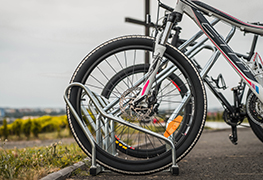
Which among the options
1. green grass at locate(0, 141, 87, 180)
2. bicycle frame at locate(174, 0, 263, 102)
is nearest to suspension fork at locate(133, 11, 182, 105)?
bicycle frame at locate(174, 0, 263, 102)

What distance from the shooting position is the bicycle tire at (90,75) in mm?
1849

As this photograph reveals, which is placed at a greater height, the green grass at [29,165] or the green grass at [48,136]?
the green grass at [29,165]

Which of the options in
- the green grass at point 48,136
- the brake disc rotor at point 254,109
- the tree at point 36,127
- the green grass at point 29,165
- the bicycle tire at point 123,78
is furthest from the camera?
the tree at point 36,127

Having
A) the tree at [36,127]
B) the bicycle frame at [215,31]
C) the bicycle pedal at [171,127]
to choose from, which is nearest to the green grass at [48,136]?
the tree at [36,127]

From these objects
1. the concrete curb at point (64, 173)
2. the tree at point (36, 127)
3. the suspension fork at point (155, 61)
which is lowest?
the tree at point (36, 127)

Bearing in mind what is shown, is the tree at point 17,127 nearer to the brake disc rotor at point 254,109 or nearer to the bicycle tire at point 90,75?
the bicycle tire at point 90,75

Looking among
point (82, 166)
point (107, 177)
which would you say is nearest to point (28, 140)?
point (82, 166)

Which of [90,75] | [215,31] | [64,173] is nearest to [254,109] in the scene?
[215,31]

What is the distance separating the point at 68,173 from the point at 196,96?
4.19ft

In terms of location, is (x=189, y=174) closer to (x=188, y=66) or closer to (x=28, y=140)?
(x=188, y=66)

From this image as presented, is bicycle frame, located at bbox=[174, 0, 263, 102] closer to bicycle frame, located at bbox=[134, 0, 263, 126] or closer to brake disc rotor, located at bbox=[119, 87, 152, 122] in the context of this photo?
bicycle frame, located at bbox=[134, 0, 263, 126]

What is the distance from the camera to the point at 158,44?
1922mm

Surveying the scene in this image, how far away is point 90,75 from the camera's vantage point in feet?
6.40

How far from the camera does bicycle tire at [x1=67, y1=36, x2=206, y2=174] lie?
1.85m
